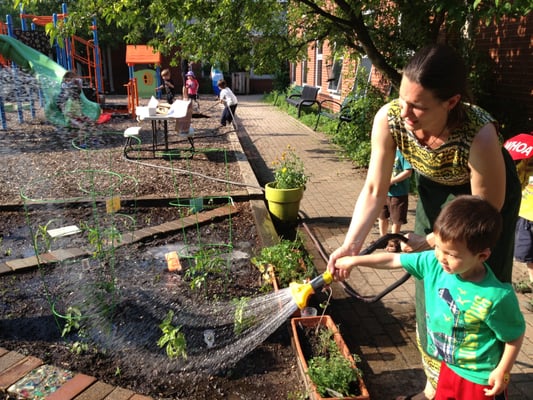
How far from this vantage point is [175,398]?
252cm

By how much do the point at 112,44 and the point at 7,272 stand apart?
24.6 metres

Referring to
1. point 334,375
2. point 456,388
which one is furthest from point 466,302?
point 334,375

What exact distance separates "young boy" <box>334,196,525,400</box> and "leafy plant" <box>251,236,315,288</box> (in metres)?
1.57

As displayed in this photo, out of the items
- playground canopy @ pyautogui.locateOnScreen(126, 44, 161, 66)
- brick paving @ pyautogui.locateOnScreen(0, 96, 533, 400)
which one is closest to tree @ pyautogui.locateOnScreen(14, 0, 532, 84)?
brick paving @ pyautogui.locateOnScreen(0, 96, 533, 400)

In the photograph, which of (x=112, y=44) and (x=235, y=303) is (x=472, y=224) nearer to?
(x=235, y=303)

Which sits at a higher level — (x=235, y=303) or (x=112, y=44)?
(x=112, y=44)

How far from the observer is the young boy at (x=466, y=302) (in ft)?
5.59

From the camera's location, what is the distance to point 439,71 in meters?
1.69

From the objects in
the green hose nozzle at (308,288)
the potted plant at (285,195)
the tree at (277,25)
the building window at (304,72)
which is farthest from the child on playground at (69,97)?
the building window at (304,72)

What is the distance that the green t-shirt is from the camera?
5.72 feet

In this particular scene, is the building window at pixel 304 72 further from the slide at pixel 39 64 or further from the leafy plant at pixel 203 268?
the leafy plant at pixel 203 268

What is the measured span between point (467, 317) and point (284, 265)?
6.40ft

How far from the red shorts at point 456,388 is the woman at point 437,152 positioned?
0.54 feet

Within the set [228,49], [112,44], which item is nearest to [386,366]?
[228,49]
